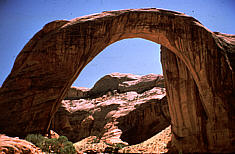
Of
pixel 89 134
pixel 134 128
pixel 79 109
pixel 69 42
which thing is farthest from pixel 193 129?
pixel 79 109

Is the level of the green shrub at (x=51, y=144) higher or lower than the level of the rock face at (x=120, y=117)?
higher

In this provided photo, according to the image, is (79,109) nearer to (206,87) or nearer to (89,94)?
(89,94)

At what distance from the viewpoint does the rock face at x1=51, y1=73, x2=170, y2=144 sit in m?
20.3

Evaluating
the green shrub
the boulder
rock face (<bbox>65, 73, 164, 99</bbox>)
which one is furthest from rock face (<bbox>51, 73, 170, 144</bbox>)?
the green shrub

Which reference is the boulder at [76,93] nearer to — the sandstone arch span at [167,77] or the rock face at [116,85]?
A: the rock face at [116,85]

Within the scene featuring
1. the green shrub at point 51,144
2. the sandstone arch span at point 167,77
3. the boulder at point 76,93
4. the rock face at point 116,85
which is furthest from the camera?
the boulder at point 76,93

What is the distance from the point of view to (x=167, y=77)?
12.7 m

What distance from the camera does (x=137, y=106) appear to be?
21.9 metres

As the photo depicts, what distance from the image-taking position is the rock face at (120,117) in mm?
20266

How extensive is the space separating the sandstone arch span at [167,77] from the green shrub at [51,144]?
621 millimetres

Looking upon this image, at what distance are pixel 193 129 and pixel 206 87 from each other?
Answer: 112 inches

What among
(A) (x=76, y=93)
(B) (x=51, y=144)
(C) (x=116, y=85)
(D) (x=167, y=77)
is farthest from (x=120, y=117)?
(A) (x=76, y=93)

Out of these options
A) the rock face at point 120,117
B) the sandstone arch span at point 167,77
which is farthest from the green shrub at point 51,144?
the rock face at point 120,117

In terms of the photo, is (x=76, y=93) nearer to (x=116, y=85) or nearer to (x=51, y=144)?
(x=116, y=85)
